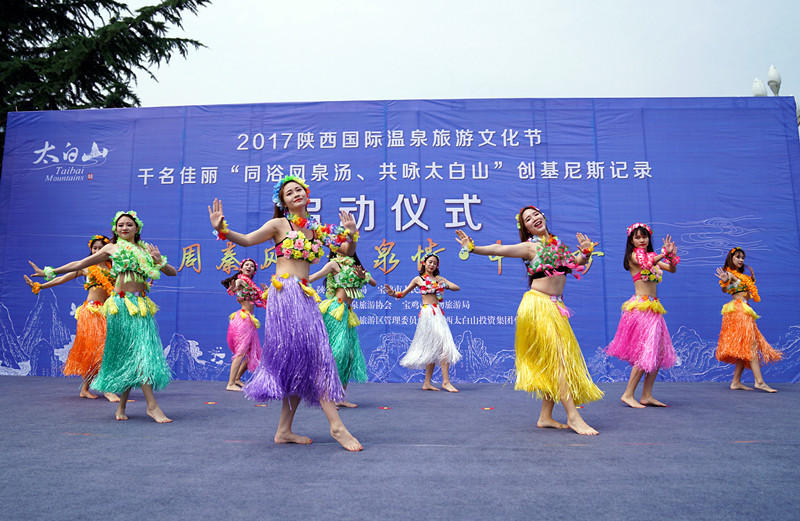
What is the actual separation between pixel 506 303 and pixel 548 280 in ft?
11.8

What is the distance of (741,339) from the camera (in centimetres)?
532

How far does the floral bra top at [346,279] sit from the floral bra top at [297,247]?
65.0 inches

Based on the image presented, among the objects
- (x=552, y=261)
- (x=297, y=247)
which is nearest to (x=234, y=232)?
(x=297, y=247)

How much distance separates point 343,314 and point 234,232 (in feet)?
6.64

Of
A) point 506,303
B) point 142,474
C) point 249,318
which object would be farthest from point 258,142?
point 142,474

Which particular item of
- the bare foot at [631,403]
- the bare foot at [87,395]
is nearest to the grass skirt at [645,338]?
the bare foot at [631,403]

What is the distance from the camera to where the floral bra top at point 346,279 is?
4504mm

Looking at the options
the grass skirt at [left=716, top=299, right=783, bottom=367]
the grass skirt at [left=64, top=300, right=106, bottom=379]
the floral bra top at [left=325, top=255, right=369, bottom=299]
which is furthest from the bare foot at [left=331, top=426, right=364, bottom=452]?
the grass skirt at [left=716, top=299, right=783, bottom=367]

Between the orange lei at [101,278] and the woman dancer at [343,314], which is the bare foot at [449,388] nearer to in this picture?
the woman dancer at [343,314]

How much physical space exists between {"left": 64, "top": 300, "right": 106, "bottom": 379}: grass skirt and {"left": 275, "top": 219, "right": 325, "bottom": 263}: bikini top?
279 centimetres

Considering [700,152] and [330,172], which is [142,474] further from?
[700,152]

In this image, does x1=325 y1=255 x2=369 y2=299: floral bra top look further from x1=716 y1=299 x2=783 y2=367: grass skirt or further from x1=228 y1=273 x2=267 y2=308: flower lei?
x1=716 y1=299 x2=783 y2=367: grass skirt

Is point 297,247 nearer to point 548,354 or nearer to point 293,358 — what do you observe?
point 293,358

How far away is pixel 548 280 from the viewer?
3.16 metres
